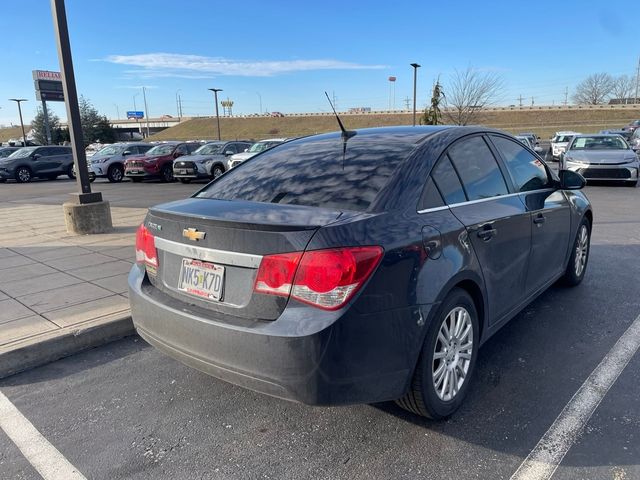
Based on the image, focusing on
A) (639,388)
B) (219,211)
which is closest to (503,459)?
(639,388)

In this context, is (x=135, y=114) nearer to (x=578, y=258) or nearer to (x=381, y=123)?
(x=381, y=123)

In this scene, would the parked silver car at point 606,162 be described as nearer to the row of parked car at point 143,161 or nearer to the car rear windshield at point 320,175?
the row of parked car at point 143,161

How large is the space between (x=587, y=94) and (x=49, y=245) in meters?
120

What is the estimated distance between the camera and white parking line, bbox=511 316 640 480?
Answer: 243cm

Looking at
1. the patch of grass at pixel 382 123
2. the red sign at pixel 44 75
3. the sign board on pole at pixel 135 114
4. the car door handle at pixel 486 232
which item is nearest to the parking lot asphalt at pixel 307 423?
the car door handle at pixel 486 232

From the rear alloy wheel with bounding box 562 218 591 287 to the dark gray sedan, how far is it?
162 centimetres

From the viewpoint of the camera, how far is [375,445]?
2.63 meters

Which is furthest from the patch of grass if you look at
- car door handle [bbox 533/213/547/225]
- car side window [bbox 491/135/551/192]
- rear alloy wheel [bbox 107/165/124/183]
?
car door handle [bbox 533/213/547/225]

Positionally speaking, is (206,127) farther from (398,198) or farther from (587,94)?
(398,198)

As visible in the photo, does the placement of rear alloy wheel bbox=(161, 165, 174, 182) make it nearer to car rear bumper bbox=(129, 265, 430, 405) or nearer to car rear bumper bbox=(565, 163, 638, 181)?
car rear bumper bbox=(565, 163, 638, 181)

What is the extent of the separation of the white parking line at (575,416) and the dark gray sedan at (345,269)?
0.52 meters

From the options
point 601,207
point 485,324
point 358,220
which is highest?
point 358,220

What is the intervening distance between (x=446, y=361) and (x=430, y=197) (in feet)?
3.10

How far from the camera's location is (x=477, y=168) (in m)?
3.44
